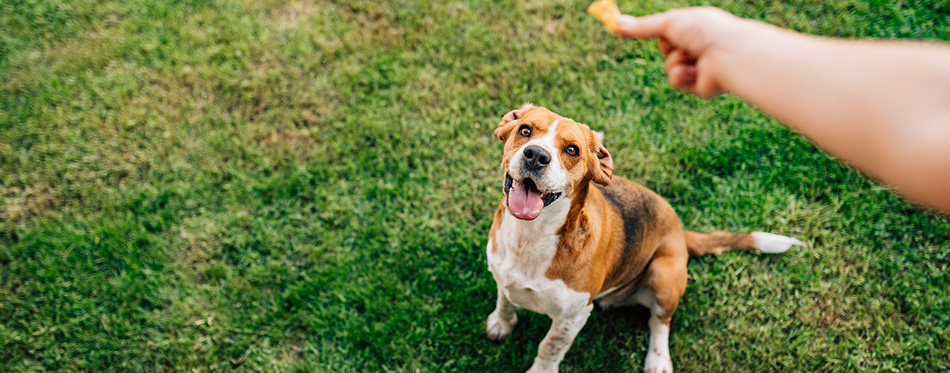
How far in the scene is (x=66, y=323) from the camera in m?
4.12

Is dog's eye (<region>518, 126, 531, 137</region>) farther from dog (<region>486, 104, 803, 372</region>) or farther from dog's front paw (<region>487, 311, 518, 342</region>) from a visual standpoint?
dog's front paw (<region>487, 311, 518, 342</region>)

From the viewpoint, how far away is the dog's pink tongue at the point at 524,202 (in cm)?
245

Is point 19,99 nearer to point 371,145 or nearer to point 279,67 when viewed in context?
point 279,67

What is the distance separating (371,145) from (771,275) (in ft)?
11.9

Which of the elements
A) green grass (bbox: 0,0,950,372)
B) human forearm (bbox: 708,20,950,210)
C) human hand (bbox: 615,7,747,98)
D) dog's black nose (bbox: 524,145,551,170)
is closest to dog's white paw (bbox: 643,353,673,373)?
green grass (bbox: 0,0,950,372)

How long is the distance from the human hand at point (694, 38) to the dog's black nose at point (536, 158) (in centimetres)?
60

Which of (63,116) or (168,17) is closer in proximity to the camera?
(63,116)

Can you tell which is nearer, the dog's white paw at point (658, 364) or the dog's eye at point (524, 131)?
the dog's eye at point (524, 131)

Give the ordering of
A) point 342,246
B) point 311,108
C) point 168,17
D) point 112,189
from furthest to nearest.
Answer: point 168,17, point 311,108, point 112,189, point 342,246

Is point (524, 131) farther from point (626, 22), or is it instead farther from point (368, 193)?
point (368, 193)

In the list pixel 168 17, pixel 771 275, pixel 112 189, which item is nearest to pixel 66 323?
pixel 112 189

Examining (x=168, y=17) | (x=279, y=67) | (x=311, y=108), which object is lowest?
(x=311, y=108)

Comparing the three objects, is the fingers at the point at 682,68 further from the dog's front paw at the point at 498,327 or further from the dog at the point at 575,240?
the dog's front paw at the point at 498,327

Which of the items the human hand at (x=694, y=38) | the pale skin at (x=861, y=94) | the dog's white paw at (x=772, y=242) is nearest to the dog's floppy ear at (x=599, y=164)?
the human hand at (x=694, y=38)
